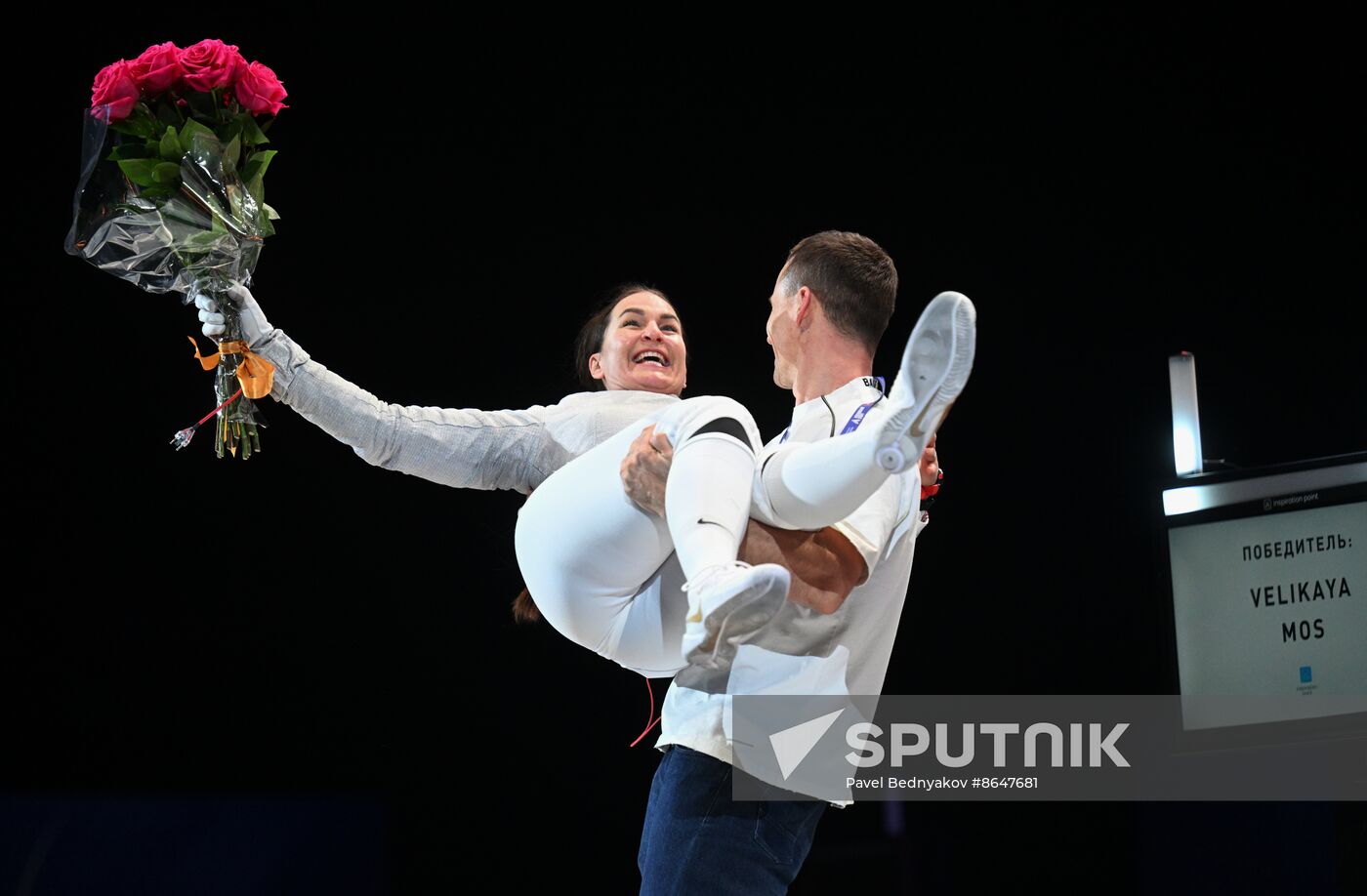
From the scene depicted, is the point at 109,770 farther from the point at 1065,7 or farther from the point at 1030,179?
the point at 1065,7

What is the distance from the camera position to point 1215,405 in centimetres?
413

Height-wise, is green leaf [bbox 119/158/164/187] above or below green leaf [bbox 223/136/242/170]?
below

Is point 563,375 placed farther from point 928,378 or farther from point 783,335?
point 928,378

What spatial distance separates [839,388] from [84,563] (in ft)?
8.26

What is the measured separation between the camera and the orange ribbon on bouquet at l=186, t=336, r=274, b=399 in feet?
7.69

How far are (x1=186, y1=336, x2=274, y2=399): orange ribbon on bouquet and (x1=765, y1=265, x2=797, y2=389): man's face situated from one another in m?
0.85

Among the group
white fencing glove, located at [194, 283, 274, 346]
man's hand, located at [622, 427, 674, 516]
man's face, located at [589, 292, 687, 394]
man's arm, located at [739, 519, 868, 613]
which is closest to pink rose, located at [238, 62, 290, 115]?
white fencing glove, located at [194, 283, 274, 346]

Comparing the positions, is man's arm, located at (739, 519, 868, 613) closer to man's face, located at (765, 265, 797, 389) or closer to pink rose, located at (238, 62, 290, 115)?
man's face, located at (765, 265, 797, 389)

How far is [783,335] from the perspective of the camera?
229 cm

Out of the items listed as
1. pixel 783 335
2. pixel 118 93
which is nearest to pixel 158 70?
pixel 118 93

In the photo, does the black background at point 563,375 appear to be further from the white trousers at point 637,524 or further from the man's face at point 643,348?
the white trousers at point 637,524

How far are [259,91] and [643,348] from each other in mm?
860

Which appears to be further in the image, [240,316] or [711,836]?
[240,316]

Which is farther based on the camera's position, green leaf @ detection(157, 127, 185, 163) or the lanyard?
green leaf @ detection(157, 127, 185, 163)
